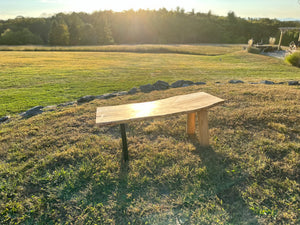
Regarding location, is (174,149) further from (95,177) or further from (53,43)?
(53,43)

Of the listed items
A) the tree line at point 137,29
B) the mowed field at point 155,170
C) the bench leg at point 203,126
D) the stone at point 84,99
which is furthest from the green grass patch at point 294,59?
the tree line at point 137,29

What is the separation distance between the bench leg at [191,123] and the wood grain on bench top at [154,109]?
16.2 inches

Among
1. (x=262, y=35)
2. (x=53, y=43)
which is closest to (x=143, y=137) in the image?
(x=53, y=43)

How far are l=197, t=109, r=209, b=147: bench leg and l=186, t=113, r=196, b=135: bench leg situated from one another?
1.38 feet

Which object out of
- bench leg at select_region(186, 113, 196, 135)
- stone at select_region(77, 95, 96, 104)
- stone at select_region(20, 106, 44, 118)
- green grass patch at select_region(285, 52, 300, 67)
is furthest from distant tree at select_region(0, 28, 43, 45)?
bench leg at select_region(186, 113, 196, 135)

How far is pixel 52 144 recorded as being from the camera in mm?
4133

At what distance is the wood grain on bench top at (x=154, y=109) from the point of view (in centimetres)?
308

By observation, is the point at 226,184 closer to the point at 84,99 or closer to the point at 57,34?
the point at 84,99

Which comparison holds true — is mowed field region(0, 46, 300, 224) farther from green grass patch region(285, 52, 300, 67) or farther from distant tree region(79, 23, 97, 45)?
distant tree region(79, 23, 97, 45)

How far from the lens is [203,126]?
3.70 metres

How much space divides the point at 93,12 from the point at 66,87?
63.2 meters

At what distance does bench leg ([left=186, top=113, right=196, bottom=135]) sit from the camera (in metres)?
4.14

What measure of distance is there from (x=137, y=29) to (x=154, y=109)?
55755 mm

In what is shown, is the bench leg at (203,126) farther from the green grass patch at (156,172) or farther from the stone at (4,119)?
the stone at (4,119)
